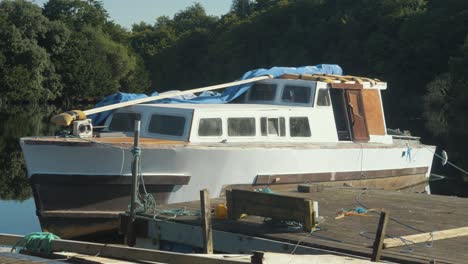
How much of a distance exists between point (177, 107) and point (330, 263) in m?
9.45

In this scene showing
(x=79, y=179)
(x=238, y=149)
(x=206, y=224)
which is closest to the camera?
(x=206, y=224)

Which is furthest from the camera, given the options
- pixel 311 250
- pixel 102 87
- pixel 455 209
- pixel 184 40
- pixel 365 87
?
pixel 184 40

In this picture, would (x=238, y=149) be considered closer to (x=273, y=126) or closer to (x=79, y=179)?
(x=273, y=126)

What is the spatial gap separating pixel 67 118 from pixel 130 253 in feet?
25.7

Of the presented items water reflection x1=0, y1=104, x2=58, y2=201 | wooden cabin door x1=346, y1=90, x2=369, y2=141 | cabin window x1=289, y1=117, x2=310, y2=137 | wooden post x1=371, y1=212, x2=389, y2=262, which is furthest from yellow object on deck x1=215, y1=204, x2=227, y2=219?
water reflection x1=0, y1=104, x2=58, y2=201

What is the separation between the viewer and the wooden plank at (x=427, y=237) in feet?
38.7

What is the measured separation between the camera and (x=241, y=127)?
19453 millimetres

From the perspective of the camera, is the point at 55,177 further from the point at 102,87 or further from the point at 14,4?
the point at 102,87

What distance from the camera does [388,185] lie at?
2283 centimetres

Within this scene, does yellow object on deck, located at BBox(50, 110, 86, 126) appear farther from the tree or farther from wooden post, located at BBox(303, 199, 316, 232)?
the tree

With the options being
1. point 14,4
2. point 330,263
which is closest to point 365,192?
point 330,263

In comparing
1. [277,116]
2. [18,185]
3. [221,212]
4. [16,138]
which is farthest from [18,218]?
[16,138]

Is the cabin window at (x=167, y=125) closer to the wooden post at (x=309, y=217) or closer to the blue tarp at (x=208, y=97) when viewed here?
the blue tarp at (x=208, y=97)

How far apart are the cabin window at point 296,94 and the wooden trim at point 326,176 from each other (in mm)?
1965
